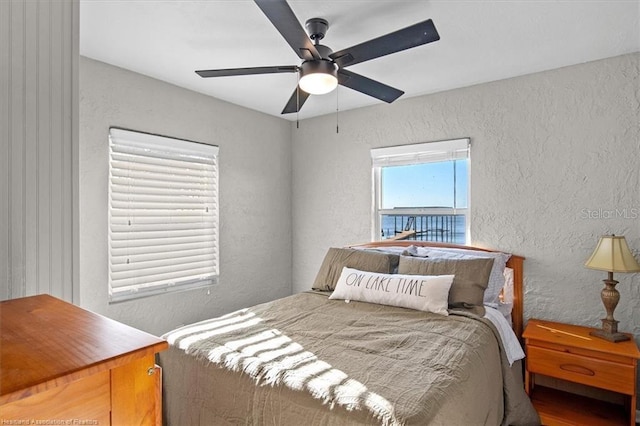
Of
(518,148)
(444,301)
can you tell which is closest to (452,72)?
(518,148)

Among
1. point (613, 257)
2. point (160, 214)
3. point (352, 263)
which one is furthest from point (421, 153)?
point (160, 214)

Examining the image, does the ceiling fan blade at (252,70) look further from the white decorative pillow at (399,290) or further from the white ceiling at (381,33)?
the white decorative pillow at (399,290)

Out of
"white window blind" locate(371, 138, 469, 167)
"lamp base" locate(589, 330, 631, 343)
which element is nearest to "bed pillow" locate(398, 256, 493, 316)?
"lamp base" locate(589, 330, 631, 343)

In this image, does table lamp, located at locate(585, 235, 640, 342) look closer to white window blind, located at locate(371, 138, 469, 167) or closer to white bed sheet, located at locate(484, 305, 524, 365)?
white bed sheet, located at locate(484, 305, 524, 365)

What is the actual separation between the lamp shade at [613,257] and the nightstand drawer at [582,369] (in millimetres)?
552

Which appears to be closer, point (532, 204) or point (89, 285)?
point (89, 285)

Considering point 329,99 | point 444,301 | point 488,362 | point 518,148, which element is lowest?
point 488,362

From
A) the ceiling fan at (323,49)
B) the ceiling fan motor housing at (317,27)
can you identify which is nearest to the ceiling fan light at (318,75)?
the ceiling fan at (323,49)

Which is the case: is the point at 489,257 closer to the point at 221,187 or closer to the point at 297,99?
the point at 297,99

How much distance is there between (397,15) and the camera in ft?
6.56

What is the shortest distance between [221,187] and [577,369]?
9.84 ft

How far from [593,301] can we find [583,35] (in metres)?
1.74

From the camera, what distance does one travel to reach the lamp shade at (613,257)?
2180mm

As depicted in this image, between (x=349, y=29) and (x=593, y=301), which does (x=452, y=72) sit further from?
(x=593, y=301)
